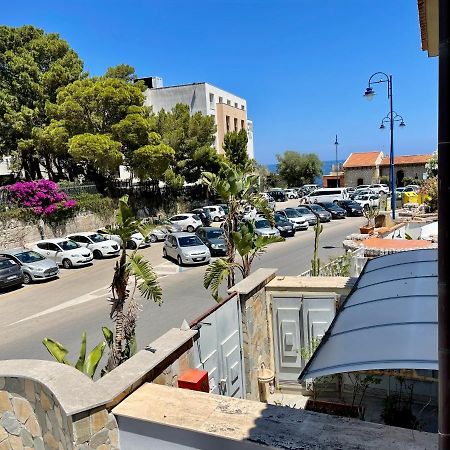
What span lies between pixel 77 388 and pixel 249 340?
3.46 metres

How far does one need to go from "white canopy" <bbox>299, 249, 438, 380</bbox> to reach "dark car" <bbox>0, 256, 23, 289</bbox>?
16.8m

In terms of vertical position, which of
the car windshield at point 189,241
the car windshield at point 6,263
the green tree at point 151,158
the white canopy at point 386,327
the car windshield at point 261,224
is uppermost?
the green tree at point 151,158

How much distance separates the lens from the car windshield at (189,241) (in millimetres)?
23000

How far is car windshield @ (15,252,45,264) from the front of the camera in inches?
816

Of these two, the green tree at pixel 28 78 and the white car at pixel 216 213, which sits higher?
the green tree at pixel 28 78

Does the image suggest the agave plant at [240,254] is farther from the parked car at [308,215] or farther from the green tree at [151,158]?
the parked car at [308,215]

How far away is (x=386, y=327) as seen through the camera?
13.8 feet

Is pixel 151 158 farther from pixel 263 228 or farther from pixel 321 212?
pixel 321 212

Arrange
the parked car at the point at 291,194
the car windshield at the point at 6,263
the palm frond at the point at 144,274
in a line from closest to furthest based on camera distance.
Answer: the palm frond at the point at 144,274 < the car windshield at the point at 6,263 < the parked car at the point at 291,194

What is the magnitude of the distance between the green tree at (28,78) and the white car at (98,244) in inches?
440

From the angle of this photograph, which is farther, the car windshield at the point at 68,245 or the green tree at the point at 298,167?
the green tree at the point at 298,167

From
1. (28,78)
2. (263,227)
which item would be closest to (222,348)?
(263,227)

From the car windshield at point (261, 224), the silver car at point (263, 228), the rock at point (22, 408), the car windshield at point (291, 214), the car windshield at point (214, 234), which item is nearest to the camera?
the rock at point (22, 408)

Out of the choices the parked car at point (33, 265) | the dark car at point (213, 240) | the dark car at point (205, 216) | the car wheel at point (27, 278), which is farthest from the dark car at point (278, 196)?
the car wheel at point (27, 278)
